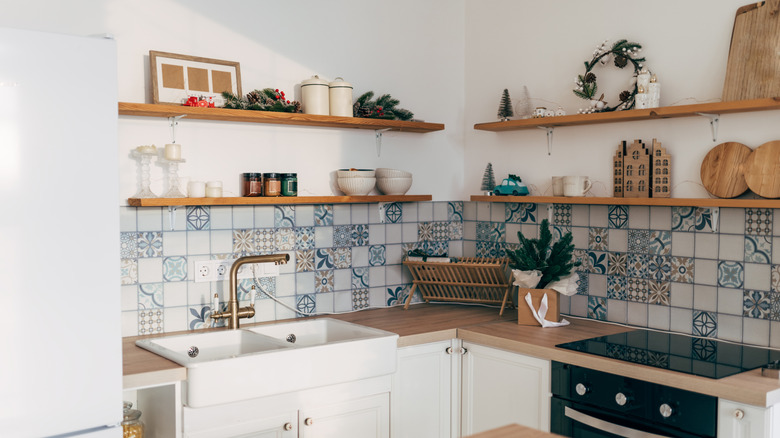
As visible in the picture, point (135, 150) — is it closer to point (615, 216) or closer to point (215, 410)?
point (215, 410)

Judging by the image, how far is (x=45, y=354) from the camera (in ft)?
5.82

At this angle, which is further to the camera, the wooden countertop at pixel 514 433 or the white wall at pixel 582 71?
the white wall at pixel 582 71

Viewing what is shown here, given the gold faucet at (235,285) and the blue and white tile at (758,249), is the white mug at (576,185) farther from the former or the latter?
the gold faucet at (235,285)

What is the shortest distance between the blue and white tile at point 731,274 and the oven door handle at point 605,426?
756 mm

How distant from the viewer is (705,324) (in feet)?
8.92

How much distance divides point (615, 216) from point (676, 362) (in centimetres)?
86

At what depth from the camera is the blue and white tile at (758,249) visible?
99.3 inches

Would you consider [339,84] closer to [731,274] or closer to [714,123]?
[714,123]

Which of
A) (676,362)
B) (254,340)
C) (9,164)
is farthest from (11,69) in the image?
(676,362)

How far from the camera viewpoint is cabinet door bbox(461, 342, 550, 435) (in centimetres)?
259

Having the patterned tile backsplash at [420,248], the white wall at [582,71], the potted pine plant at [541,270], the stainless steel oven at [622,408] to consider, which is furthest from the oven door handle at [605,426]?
the white wall at [582,71]

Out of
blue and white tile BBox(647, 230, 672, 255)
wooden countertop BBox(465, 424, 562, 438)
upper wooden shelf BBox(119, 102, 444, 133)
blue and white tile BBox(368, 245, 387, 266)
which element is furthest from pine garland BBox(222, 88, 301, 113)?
wooden countertop BBox(465, 424, 562, 438)

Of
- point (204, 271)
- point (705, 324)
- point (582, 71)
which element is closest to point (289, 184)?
point (204, 271)

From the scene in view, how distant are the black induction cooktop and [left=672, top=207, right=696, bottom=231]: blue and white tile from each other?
42 centimetres
